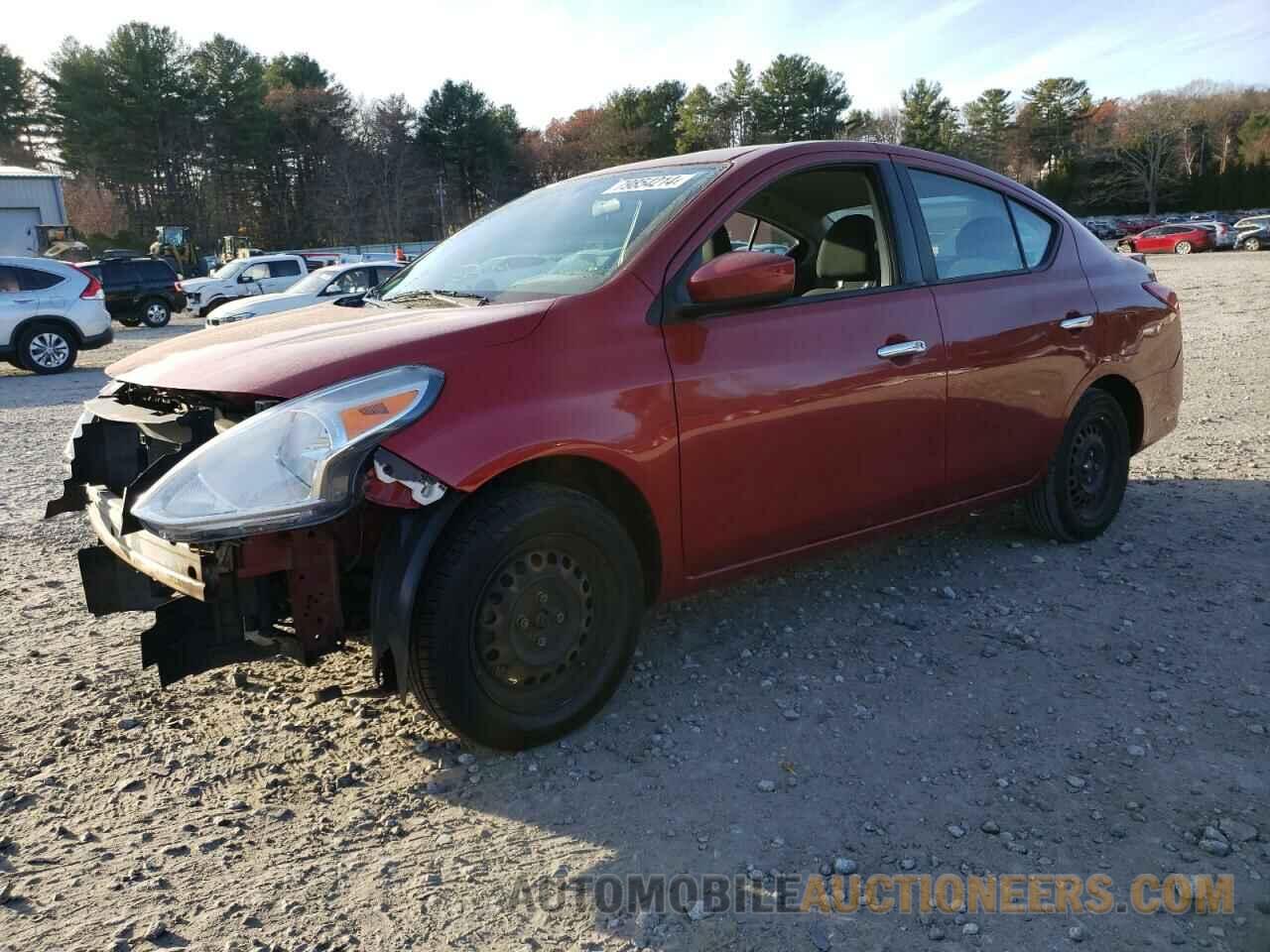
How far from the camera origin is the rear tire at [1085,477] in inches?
178

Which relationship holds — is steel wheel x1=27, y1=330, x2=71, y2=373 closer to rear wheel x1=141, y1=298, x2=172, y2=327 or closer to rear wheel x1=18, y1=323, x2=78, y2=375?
rear wheel x1=18, y1=323, x2=78, y2=375

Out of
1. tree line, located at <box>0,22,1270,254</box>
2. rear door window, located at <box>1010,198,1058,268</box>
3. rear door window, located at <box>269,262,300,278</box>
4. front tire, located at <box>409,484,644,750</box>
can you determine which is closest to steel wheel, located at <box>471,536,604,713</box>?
front tire, located at <box>409,484,644,750</box>

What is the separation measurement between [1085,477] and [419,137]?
71.7 meters

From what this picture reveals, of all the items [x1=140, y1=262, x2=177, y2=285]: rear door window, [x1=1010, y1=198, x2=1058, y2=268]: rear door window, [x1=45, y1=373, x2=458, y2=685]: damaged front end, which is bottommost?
[x1=45, y1=373, x2=458, y2=685]: damaged front end

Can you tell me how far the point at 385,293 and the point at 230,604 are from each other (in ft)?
5.48

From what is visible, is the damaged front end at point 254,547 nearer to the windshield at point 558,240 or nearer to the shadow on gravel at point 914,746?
the shadow on gravel at point 914,746

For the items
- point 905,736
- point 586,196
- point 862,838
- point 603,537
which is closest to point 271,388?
point 603,537

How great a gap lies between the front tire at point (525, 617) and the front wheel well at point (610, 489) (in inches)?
2.4

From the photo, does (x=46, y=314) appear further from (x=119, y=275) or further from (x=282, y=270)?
(x=119, y=275)

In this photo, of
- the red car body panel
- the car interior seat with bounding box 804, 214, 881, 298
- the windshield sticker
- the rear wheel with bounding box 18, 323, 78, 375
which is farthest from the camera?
the rear wheel with bounding box 18, 323, 78, 375

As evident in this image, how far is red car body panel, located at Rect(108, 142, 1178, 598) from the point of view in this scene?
266cm

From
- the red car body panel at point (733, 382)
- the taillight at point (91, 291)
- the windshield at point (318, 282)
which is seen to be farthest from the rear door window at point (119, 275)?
the red car body panel at point (733, 382)

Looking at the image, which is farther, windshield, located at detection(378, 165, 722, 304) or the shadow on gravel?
windshield, located at detection(378, 165, 722, 304)

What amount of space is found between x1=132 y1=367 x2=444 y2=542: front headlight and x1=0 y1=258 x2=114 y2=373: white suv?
1408 cm
